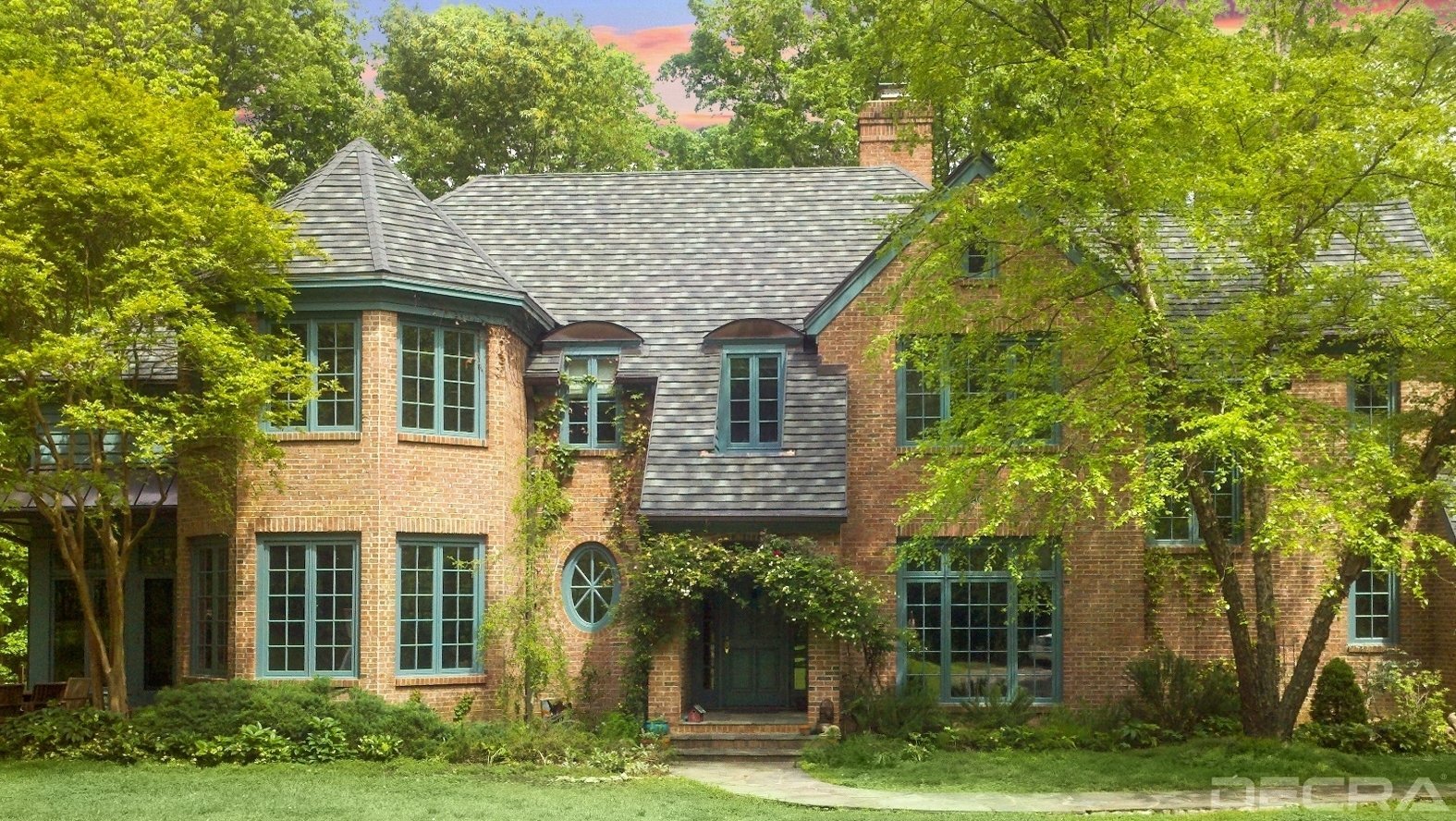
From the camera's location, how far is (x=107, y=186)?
17344 mm

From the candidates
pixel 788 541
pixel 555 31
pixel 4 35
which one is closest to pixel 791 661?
pixel 788 541

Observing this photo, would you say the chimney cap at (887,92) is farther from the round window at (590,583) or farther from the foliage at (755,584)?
the round window at (590,583)

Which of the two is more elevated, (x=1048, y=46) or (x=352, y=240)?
(x=1048, y=46)

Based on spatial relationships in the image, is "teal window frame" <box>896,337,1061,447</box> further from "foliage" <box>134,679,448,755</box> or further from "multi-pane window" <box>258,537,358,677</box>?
"multi-pane window" <box>258,537,358,677</box>

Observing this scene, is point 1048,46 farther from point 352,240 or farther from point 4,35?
point 4,35

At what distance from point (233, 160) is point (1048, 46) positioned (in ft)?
31.9

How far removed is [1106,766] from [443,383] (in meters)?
9.44

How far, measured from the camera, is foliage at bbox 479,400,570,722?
68.2 ft

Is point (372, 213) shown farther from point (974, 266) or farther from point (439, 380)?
point (974, 266)

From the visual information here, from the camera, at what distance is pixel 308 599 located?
19.8 metres

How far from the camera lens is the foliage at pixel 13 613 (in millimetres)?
31859

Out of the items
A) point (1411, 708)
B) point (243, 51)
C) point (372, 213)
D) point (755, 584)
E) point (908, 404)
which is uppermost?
point (243, 51)

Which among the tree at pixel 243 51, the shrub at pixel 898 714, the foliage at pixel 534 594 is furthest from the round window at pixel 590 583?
the tree at pixel 243 51

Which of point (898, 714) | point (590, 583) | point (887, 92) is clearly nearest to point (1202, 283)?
point (898, 714)
